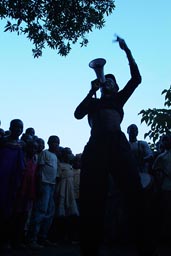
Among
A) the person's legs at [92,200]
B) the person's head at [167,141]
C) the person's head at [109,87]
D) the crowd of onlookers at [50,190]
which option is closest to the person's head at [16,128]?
the crowd of onlookers at [50,190]

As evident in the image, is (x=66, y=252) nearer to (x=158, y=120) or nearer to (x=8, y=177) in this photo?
(x=8, y=177)

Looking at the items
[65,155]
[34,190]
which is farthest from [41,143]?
[34,190]

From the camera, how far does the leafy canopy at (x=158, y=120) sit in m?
11.1

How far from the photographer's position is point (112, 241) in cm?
776

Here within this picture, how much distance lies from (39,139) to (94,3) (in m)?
3.07

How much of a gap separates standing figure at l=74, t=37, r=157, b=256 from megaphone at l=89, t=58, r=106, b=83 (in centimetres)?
26

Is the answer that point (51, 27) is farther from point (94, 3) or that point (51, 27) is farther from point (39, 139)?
point (39, 139)

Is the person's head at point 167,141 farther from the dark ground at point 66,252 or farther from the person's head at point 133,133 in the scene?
the dark ground at point 66,252

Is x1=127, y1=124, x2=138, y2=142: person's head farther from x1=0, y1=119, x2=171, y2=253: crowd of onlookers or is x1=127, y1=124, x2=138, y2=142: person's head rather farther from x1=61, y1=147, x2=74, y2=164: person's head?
x1=61, y1=147, x2=74, y2=164: person's head

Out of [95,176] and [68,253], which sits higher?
[95,176]

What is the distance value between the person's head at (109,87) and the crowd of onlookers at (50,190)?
5.42 ft

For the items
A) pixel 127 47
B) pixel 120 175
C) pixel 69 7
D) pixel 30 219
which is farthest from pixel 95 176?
pixel 69 7

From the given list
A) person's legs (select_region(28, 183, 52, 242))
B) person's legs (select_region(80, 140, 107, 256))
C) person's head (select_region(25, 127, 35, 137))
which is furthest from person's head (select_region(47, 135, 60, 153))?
person's legs (select_region(80, 140, 107, 256))

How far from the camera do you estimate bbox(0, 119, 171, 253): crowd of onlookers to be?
5.23 metres
